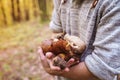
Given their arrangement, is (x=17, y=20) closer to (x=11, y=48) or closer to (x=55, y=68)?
(x=11, y=48)

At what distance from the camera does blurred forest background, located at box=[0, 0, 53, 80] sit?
2980 millimetres

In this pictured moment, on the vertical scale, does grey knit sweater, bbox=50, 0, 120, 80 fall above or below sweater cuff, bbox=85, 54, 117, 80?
above

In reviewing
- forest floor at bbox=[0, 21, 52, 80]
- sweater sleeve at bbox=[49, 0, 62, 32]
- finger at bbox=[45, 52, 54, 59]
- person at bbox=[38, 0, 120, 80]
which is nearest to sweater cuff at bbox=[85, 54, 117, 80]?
person at bbox=[38, 0, 120, 80]

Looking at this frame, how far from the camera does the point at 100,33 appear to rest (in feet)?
2.85

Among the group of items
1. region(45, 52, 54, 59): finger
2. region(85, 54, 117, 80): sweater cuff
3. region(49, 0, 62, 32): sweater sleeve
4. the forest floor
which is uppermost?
region(49, 0, 62, 32): sweater sleeve

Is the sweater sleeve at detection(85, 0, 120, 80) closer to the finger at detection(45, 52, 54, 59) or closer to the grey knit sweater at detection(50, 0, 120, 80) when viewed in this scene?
the grey knit sweater at detection(50, 0, 120, 80)

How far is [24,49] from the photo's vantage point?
3.51 meters

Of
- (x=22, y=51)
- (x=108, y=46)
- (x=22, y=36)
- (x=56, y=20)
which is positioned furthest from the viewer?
(x=22, y=36)

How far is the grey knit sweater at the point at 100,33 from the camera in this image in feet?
2.72

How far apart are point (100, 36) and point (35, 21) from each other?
3.81 m

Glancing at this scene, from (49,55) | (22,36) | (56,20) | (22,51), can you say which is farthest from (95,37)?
(22,36)

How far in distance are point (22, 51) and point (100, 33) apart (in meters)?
2.65

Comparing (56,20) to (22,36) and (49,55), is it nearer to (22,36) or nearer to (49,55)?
(49,55)

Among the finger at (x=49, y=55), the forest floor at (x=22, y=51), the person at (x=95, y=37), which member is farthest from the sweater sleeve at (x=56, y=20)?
the forest floor at (x=22, y=51)
